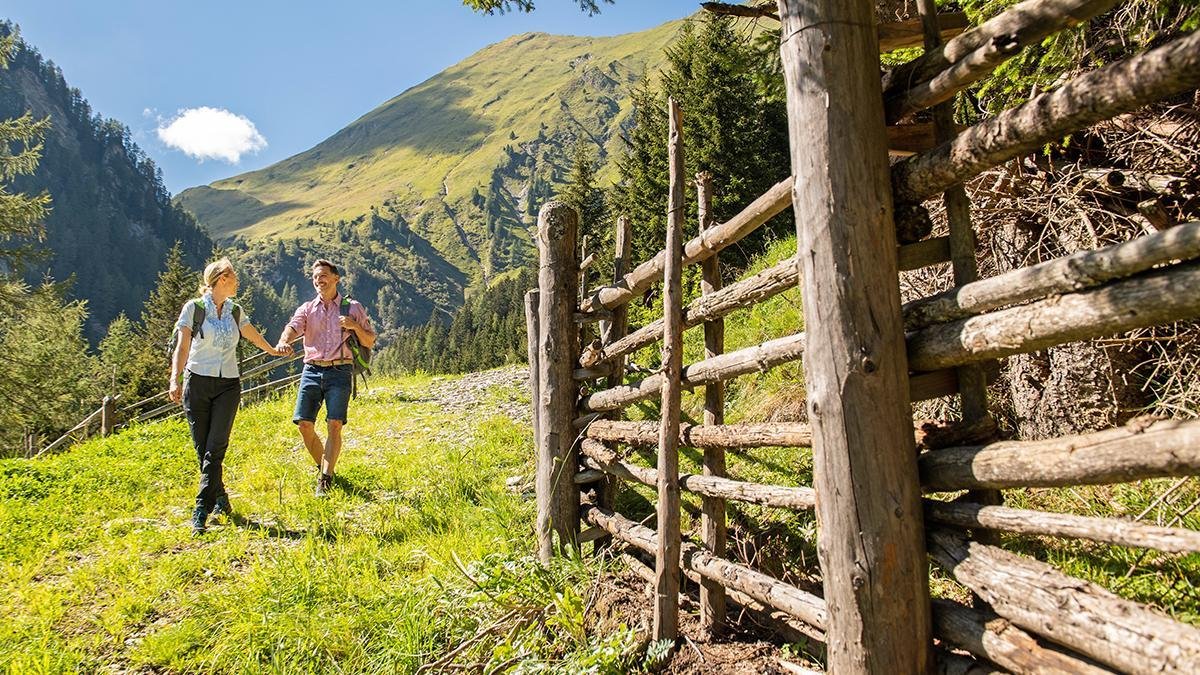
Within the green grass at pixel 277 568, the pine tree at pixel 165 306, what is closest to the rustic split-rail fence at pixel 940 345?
the green grass at pixel 277 568

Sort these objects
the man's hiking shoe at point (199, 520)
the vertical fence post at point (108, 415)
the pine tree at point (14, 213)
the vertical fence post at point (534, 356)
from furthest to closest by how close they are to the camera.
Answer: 1. the pine tree at point (14, 213)
2. the vertical fence post at point (108, 415)
3. the man's hiking shoe at point (199, 520)
4. the vertical fence post at point (534, 356)

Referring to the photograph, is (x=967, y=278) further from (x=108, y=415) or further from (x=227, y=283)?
(x=108, y=415)

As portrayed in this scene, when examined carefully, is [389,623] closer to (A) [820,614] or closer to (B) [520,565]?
(B) [520,565]

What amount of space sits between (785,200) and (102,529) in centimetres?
680

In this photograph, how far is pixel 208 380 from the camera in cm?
604

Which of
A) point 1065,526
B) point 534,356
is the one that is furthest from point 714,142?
point 1065,526

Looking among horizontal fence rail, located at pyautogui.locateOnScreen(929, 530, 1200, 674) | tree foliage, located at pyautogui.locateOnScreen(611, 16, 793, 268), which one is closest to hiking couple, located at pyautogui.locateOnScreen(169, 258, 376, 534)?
horizontal fence rail, located at pyautogui.locateOnScreen(929, 530, 1200, 674)

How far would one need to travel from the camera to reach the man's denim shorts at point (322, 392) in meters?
6.67

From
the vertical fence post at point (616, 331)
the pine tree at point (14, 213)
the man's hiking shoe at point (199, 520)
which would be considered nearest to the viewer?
the vertical fence post at point (616, 331)

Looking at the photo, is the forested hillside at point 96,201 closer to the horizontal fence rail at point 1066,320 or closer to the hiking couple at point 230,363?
the hiking couple at point 230,363

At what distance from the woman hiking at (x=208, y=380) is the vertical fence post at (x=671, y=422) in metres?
4.41

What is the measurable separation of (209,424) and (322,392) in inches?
40.4

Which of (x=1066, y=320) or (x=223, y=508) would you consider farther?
(x=223, y=508)

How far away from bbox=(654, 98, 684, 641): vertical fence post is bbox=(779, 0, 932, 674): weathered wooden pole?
3.74ft
